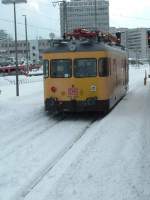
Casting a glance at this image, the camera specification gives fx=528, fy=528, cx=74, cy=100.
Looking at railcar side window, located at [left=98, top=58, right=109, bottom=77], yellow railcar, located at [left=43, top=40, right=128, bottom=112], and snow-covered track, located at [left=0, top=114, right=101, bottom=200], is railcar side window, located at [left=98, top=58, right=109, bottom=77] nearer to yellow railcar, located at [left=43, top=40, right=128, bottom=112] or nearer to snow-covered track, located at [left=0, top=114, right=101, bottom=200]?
yellow railcar, located at [left=43, top=40, right=128, bottom=112]

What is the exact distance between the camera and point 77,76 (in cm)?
1898

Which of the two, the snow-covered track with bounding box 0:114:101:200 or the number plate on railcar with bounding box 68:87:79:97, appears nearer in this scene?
the snow-covered track with bounding box 0:114:101:200

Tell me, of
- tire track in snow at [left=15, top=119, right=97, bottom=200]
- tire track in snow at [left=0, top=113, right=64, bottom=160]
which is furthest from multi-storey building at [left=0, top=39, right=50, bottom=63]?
tire track in snow at [left=15, top=119, right=97, bottom=200]

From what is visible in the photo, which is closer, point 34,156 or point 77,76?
point 34,156

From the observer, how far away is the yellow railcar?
1886 cm

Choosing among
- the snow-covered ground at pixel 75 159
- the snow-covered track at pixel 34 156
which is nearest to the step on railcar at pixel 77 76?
the snow-covered ground at pixel 75 159

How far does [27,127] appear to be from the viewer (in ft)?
53.6

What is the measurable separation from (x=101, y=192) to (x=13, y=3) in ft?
71.0

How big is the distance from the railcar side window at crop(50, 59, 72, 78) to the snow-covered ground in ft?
5.97

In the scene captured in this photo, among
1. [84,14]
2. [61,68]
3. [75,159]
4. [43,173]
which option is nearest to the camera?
[43,173]

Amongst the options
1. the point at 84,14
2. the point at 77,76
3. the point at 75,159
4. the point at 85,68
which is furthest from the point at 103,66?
the point at 84,14

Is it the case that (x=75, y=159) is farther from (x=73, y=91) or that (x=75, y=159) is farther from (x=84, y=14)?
(x=84, y=14)

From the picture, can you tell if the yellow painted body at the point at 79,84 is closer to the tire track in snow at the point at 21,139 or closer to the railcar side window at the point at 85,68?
the railcar side window at the point at 85,68

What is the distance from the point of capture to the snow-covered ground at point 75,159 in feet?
27.5
